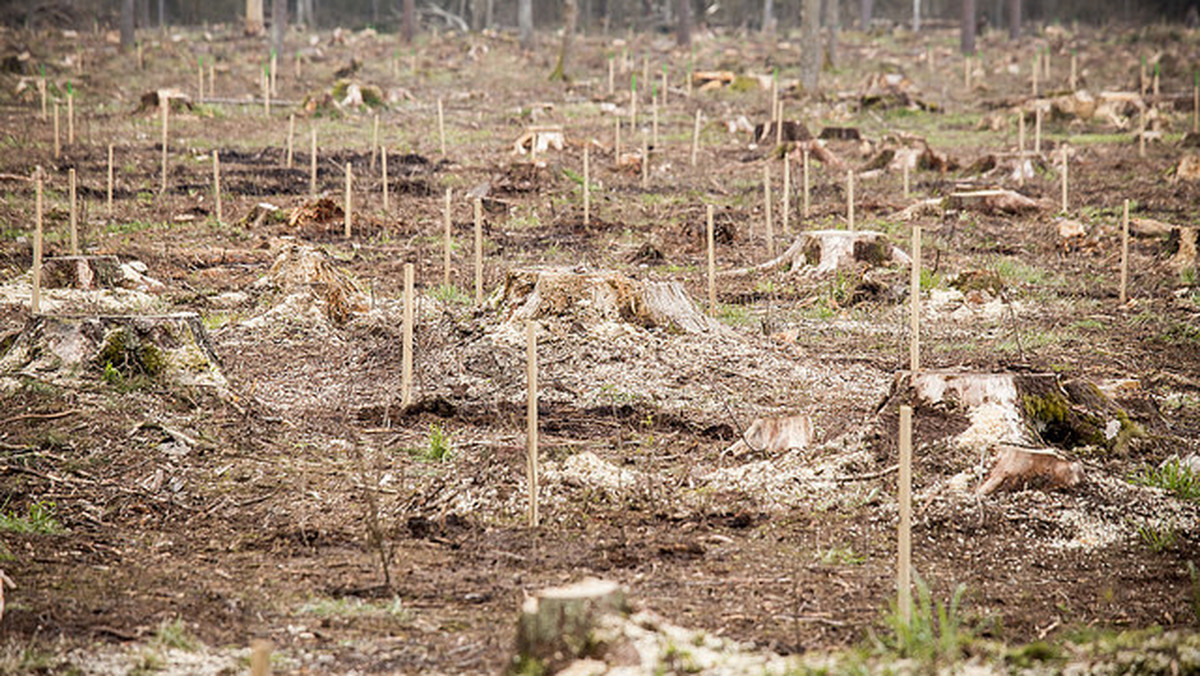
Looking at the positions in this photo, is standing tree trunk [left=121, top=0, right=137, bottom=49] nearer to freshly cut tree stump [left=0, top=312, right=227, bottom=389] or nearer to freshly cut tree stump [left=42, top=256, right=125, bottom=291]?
freshly cut tree stump [left=42, top=256, right=125, bottom=291]

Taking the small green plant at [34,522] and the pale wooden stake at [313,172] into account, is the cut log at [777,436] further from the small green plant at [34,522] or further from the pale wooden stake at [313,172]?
the pale wooden stake at [313,172]

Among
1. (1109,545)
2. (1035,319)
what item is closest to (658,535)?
(1109,545)

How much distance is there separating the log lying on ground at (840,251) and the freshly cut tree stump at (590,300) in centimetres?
285

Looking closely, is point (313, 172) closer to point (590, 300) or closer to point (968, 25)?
point (590, 300)

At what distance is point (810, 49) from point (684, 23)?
979cm

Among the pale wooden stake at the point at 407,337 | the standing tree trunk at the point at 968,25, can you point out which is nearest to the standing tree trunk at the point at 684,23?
the standing tree trunk at the point at 968,25

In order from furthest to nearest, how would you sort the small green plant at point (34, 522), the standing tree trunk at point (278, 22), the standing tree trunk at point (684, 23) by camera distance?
the standing tree trunk at point (684, 23)
the standing tree trunk at point (278, 22)
the small green plant at point (34, 522)

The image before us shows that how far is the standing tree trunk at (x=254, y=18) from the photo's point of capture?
3827 centimetres

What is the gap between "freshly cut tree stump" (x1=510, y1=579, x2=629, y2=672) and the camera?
330cm

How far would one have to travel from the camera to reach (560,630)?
10.9 feet

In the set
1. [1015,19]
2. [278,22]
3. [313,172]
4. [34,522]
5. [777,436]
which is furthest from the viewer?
[1015,19]

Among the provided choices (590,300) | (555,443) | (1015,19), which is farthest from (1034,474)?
(1015,19)

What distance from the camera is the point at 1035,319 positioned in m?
9.47

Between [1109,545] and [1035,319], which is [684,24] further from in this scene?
[1109,545]
